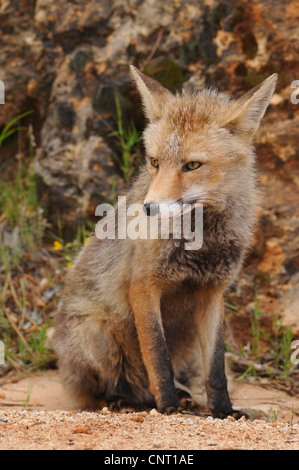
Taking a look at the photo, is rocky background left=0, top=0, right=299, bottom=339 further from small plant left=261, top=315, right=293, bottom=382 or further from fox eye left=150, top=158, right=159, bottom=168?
fox eye left=150, top=158, right=159, bottom=168

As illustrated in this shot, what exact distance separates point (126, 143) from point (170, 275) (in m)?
2.97

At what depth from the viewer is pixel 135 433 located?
313cm

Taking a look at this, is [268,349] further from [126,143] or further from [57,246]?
[126,143]

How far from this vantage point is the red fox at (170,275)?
3.64 metres

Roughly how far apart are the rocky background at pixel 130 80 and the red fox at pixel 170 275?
5.76 ft

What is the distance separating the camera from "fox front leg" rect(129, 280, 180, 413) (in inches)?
155

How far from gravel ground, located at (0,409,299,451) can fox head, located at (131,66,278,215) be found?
1269mm

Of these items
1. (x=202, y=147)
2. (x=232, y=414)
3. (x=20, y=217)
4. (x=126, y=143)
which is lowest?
(x=232, y=414)

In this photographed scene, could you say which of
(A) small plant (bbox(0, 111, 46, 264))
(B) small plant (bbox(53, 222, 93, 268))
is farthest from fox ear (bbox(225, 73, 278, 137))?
(A) small plant (bbox(0, 111, 46, 264))

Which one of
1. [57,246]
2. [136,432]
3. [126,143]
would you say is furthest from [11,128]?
[136,432]

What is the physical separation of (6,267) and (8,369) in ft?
3.88

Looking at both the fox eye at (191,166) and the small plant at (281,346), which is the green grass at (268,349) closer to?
the small plant at (281,346)

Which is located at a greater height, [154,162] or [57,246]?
[154,162]

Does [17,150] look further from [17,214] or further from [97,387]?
[97,387]
